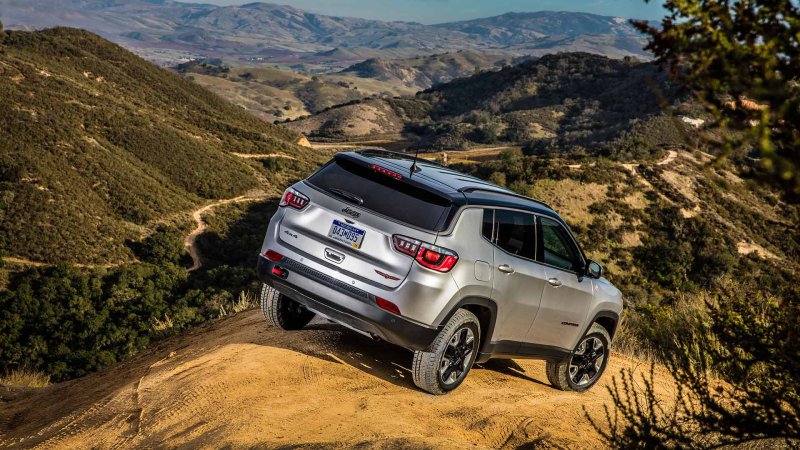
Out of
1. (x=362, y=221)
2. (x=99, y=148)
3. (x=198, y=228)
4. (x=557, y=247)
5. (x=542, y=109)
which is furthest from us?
(x=542, y=109)

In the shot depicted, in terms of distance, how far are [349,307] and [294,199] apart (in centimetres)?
124

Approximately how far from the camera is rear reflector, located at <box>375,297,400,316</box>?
19.9ft

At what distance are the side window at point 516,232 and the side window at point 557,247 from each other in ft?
0.67

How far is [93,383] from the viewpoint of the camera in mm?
8430

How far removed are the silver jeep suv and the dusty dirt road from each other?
1.60 ft

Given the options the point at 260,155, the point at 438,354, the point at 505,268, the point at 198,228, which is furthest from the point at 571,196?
the point at 260,155

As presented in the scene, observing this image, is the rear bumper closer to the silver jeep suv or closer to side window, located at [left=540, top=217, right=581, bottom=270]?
the silver jeep suv

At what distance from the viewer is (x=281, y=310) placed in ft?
26.3

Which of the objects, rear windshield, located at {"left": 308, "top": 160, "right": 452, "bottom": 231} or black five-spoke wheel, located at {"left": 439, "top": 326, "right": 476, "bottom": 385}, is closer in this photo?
rear windshield, located at {"left": 308, "top": 160, "right": 452, "bottom": 231}

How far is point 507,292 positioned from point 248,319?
15.8 feet

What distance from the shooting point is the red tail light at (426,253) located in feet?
19.6

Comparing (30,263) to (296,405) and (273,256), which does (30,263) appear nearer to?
(273,256)

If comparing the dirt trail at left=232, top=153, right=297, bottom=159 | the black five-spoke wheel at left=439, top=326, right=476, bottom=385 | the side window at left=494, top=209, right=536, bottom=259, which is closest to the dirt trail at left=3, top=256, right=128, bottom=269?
the dirt trail at left=232, top=153, right=297, bottom=159

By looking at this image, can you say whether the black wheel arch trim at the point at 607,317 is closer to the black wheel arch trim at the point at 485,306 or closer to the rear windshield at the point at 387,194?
the black wheel arch trim at the point at 485,306
